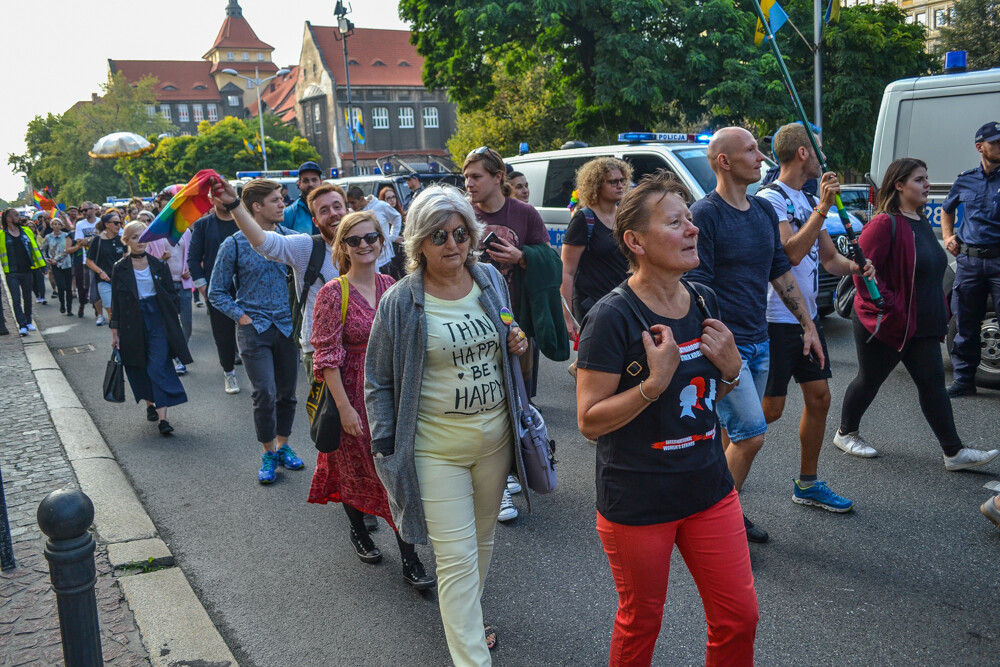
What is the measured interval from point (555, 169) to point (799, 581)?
767cm

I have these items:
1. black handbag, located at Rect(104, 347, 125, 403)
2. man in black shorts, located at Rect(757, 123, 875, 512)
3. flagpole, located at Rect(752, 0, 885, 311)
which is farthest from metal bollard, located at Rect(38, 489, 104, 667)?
black handbag, located at Rect(104, 347, 125, 403)

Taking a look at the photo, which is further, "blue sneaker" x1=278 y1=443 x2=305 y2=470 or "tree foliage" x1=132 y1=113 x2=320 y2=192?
"tree foliage" x1=132 y1=113 x2=320 y2=192

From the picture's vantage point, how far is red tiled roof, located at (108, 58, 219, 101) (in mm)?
111188

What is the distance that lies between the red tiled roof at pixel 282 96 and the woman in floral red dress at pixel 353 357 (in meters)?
90.4

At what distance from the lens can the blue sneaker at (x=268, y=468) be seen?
18.7 ft

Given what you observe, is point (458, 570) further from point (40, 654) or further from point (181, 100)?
point (181, 100)

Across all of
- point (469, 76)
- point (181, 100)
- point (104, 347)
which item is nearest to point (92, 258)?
point (104, 347)

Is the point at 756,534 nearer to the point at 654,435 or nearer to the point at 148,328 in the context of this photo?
the point at 654,435

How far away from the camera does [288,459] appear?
19.6 feet

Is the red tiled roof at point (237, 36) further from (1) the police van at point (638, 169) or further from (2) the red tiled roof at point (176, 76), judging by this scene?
(1) the police van at point (638, 169)

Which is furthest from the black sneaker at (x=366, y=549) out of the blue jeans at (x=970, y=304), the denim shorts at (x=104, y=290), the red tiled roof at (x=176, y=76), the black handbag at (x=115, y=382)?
the red tiled roof at (x=176, y=76)

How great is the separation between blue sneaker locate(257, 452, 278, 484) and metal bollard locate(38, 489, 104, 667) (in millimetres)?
3112

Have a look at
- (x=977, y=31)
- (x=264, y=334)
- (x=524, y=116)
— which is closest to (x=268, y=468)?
(x=264, y=334)

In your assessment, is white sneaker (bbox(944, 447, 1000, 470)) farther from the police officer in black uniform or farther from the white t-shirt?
the police officer in black uniform
